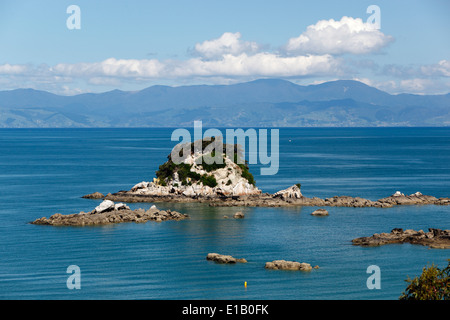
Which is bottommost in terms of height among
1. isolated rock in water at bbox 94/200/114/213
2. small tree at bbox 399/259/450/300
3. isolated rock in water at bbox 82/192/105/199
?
isolated rock in water at bbox 82/192/105/199

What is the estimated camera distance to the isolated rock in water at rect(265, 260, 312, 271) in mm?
60031

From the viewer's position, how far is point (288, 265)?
60406mm

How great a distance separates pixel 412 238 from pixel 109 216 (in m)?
40.1

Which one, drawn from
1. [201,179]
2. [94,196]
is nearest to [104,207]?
[94,196]

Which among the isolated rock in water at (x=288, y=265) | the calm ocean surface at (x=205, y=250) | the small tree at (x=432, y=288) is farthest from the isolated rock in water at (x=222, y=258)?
the small tree at (x=432, y=288)

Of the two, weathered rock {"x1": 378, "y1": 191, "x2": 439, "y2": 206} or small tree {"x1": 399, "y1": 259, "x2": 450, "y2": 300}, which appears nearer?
small tree {"x1": 399, "y1": 259, "x2": 450, "y2": 300}

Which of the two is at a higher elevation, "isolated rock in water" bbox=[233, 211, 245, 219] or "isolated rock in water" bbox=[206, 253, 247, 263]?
"isolated rock in water" bbox=[233, 211, 245, 219]

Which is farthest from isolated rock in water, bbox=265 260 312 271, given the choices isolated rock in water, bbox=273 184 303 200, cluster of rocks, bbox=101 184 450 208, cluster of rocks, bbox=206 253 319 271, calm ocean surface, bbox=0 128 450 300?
isolated rock in water, bbox=273 184 303 200

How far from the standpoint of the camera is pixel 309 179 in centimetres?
14112

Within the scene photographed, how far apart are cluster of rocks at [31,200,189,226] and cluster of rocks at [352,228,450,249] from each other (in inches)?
1098

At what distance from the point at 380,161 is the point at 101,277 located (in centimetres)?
15168

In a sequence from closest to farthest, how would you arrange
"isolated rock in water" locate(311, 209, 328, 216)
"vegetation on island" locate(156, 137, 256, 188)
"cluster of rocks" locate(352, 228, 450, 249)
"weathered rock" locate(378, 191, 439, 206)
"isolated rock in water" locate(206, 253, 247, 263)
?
"isolated rock in water" locate(206, 253, 247, 263) < "cluster of rocks" locate(352, 228, 450, 249) < "isolated rock in water" locate(311, 209, 328, 216) < "weathered rock" locate(378, 191, 439, 206) < "vegetation on island" locate(156, 137, 256, 188)

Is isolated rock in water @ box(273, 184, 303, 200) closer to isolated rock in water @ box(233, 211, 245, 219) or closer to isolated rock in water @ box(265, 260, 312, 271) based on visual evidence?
isolated rock in water @ box(233, 211, 245, 219)
